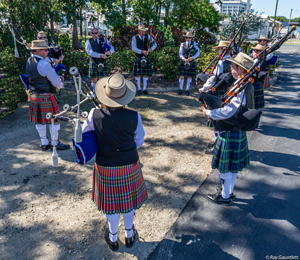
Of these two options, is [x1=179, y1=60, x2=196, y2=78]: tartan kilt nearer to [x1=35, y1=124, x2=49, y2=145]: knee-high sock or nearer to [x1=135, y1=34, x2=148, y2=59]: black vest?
[x1=135, y1=34, x2=148, y2=59]: black vest

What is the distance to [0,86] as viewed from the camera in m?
6.33

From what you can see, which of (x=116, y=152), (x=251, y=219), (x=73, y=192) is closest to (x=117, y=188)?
(x=116, y=152)

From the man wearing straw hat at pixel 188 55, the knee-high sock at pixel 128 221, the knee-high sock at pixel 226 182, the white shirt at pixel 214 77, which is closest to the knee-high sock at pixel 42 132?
the knee-high sock at pixel 128 221

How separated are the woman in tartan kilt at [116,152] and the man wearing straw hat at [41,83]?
2093 mm

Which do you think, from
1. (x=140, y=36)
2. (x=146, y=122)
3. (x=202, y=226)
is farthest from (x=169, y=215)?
(x=140, y=36)

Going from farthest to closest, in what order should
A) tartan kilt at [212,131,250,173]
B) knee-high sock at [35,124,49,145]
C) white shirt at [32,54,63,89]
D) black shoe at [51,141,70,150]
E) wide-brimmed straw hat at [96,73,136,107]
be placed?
1. black shoe at [51,141,70,150]
2. knee-high sock at [35,124,49,145]
3. white shirt at [32,54,63,89]
4. tartan kilt at [212,131,250,173]
5. wide-brimmed straw hat at [96,73,136,107]

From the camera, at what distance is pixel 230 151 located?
3.28 m

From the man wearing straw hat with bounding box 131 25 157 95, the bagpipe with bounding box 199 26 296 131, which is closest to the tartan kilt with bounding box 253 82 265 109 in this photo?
the bagpipe with bounding box 199 26 296 131

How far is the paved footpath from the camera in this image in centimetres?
280

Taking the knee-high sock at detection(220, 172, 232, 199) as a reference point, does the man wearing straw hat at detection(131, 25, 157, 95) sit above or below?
above

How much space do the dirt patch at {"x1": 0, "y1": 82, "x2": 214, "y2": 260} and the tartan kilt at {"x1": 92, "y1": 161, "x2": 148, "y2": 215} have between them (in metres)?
0.59

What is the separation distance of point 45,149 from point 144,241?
289 centimetres

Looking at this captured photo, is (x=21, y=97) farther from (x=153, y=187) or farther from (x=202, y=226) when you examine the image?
(x=202, y=226)

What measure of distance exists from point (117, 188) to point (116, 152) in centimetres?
38
